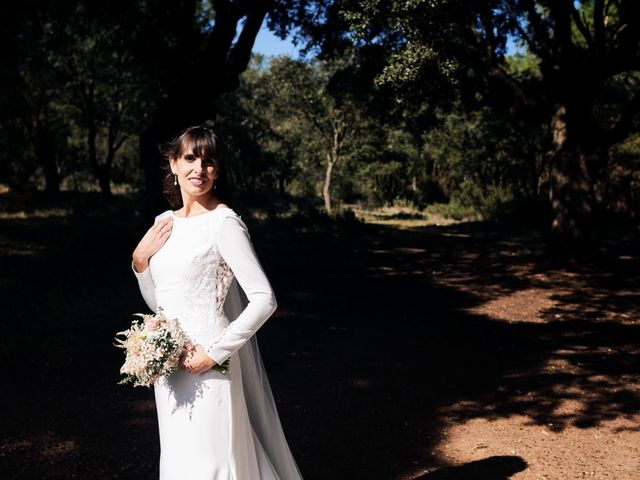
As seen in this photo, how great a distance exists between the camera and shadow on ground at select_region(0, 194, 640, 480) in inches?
220

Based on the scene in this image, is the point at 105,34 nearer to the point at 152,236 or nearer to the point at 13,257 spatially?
the point at 13,257

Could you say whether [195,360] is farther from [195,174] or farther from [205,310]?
[195,174]

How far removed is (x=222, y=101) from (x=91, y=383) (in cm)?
3188

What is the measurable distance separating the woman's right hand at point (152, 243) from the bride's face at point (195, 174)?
0.75 ft

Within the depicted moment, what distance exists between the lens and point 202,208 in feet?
10.0

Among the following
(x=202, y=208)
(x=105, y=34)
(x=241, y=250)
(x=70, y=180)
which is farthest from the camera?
(x=70, y=180)

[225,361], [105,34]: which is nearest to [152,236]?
[225,361]

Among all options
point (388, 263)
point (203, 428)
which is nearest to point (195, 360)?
point (203, 428)

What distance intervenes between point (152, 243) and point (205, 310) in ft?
1.51

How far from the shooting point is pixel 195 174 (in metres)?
2.97

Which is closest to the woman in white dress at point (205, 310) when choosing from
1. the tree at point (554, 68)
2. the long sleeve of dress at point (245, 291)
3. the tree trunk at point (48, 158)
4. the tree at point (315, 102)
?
Answer: the long sleeve of dress at point (245, 291)

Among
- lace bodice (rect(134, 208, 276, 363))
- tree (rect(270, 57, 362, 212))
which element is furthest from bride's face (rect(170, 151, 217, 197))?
tree (rect(270, 57, 362, 212))

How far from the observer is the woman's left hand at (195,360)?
9.26 ft

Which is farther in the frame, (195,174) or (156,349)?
(195,174)
